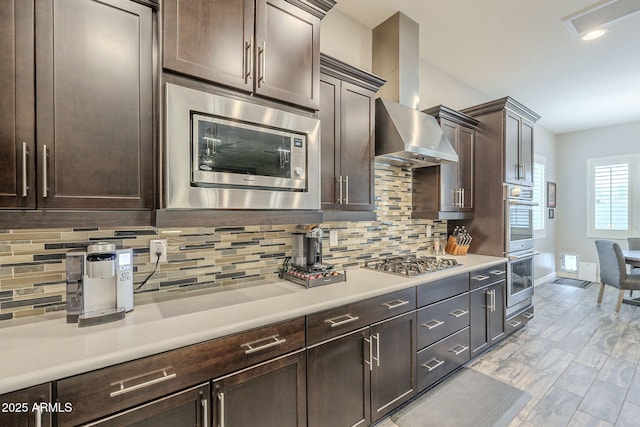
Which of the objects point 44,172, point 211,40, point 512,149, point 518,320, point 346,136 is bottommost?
point 518,320

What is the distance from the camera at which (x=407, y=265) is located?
2.39 m

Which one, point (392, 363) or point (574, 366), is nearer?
point (392, 363)

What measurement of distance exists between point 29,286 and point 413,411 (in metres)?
2.30

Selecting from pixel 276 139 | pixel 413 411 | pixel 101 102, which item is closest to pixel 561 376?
pixel 413 411

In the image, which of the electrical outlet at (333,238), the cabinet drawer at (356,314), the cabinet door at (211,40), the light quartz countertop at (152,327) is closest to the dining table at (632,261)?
the cabinet drawer at (356,314)

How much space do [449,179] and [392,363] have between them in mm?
1913

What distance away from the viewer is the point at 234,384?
4.12ft

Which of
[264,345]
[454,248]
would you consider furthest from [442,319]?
[264,345]

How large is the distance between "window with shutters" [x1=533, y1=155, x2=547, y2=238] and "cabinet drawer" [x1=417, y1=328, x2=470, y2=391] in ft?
13.2

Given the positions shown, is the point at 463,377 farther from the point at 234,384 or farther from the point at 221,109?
the point at 221,109

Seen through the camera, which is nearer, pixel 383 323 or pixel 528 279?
pixel 383 323

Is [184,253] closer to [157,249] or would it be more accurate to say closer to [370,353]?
[157,249]

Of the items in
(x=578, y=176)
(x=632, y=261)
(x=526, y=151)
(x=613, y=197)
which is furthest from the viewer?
(x=578, y=176)

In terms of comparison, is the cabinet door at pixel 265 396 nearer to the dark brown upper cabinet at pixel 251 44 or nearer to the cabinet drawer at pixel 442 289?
the cabinet drawer at pixel 442 289
